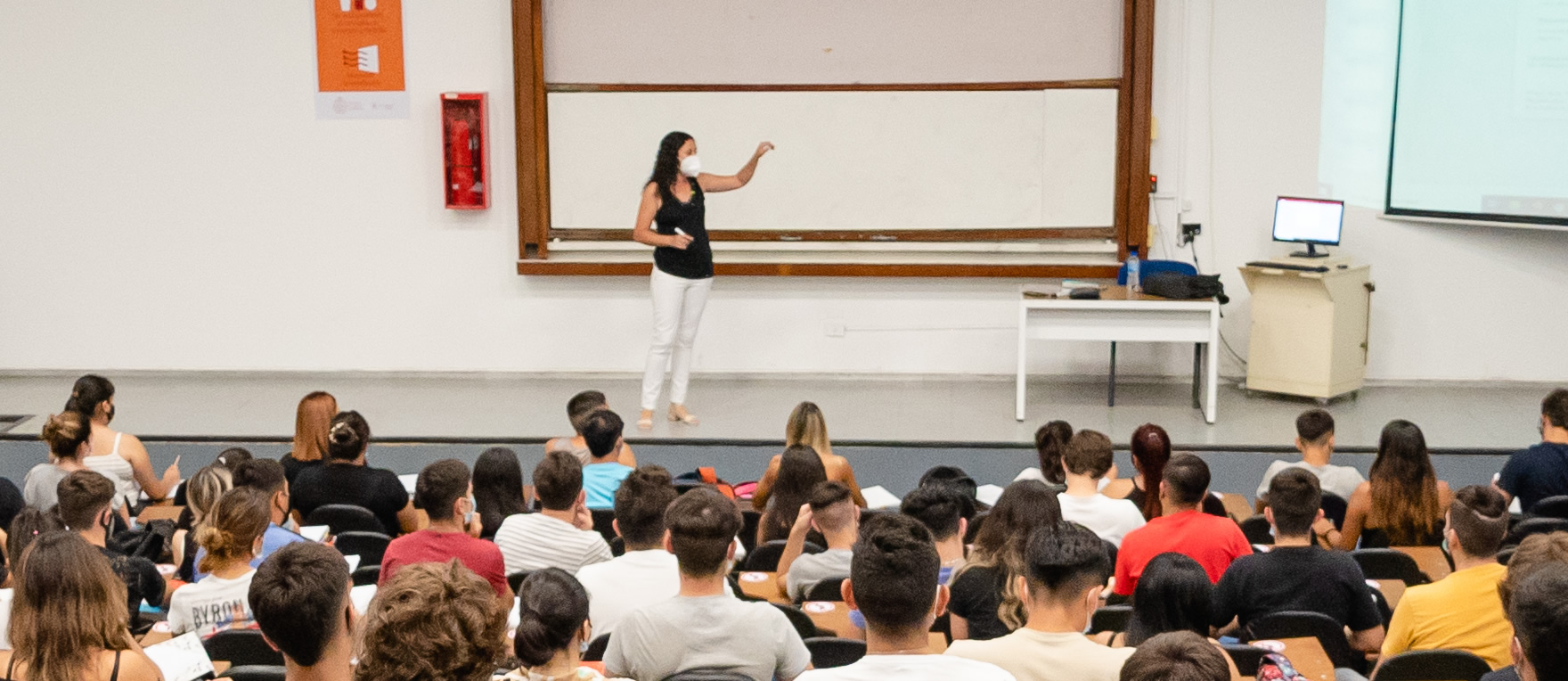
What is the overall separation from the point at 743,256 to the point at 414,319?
2.16 meters

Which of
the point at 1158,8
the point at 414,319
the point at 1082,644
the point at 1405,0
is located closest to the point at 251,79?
the point at 414,319

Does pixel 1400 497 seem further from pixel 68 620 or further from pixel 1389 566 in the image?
pixel 68 620

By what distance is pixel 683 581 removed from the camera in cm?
308

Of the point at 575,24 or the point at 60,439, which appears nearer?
the point at 60,439

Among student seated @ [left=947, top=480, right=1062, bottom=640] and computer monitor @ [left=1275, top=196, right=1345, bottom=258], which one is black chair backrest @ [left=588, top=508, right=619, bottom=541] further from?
computer monitor @ [left=1275, top=196, right=1345, bottom=258]

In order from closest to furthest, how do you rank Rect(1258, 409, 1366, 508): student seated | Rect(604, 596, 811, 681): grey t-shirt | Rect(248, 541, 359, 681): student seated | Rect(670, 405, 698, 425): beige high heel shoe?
Rect(248, 541, 359, 681): student seated
Rect(604, 596, 811, 681): grey t-shirt
Rect(1258, 409, 1366, 508): student seated
Rect(670, 405, 698, 425): beige high heel shoe

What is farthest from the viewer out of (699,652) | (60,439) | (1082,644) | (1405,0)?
(1405,0)

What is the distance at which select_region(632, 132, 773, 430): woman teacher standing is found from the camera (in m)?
7.60

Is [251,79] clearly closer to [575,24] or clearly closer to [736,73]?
[575,24]

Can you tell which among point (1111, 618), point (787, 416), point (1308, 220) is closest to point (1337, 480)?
point (1111, 618)

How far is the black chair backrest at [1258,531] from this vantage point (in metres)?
4.69

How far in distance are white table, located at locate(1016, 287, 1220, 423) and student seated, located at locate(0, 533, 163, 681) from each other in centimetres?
552

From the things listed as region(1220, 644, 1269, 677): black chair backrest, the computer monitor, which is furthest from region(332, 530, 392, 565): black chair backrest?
the computer monitor

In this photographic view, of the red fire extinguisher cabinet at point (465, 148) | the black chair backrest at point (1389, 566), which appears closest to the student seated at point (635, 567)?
the black chair backrest at point (1389, 566)
